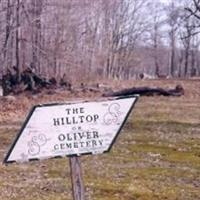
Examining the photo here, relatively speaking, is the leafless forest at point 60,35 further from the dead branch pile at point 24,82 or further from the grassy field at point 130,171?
the grassy field at point 130,171

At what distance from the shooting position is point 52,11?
29000 mm

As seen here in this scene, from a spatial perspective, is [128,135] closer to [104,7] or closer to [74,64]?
[74,64]

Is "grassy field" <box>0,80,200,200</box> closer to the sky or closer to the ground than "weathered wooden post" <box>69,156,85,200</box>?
closer to the ground

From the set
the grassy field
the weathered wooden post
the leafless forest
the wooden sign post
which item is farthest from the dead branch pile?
the wooden sign post

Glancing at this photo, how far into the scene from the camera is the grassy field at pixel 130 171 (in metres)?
8.21

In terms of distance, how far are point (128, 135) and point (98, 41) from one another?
3804 cm

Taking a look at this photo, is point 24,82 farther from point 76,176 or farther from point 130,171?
point 76,176

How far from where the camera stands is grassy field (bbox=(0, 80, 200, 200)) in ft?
26.9

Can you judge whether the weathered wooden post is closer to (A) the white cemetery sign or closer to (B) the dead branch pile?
(A) the white cemetery sign

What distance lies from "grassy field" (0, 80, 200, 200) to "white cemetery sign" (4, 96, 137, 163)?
3.27 m

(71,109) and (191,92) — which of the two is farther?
(191,92)

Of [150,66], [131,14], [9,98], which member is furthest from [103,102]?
[150,66]

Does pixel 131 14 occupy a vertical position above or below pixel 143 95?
above

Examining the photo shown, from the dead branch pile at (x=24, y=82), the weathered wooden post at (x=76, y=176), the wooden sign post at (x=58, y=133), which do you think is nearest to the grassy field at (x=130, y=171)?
the weathered wooden post at (x=76, y=176)
